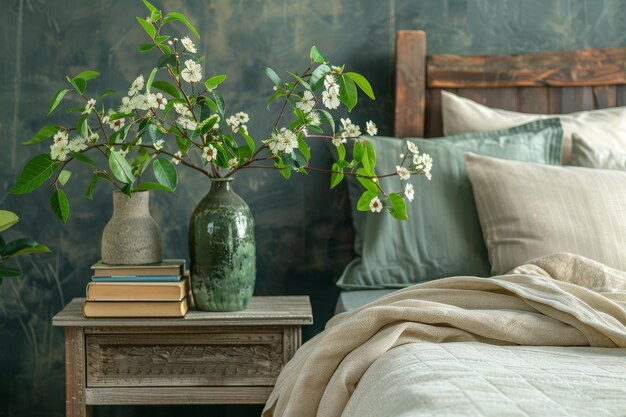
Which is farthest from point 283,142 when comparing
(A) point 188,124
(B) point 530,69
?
(B) point 530,69

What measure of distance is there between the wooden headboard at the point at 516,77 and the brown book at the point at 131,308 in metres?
0.96

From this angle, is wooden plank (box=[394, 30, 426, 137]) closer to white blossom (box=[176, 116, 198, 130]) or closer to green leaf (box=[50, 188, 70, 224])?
white blossom (box=[176, 116, 198, 130])

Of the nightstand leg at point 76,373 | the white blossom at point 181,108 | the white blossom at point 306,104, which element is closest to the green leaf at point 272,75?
the white blossom at point 306,104

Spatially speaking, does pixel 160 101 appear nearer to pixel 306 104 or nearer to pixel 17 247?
pixel 306 104

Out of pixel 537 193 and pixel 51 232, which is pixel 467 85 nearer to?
pixel 537 193

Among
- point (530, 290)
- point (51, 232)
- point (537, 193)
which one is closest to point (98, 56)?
point (51, 232)

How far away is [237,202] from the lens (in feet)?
6.82

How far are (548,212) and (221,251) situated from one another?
84cm

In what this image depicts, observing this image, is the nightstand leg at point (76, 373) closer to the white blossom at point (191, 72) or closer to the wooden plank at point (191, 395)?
the wooden plank at point (191, 395)

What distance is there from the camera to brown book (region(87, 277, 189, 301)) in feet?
6.70

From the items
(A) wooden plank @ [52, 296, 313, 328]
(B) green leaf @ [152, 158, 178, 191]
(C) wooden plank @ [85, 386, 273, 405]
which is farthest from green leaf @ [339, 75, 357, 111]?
(C) wooden plank @ [85, 386, 273, 405]

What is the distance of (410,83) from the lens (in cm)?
258

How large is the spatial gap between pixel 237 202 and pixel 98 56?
34.0 inches

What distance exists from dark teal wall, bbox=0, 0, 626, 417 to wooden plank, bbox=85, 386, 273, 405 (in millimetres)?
581
